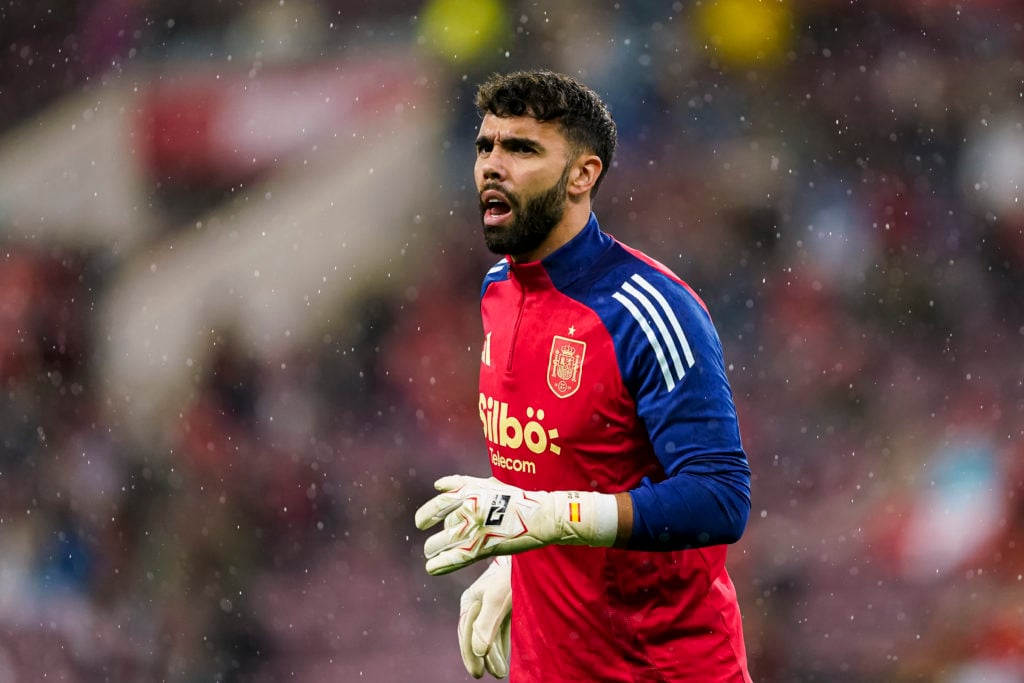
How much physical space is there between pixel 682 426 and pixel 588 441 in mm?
208

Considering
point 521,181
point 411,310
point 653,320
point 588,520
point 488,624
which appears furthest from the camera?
point 411,310

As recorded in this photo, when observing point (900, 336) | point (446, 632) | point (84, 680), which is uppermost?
point (900, 336)

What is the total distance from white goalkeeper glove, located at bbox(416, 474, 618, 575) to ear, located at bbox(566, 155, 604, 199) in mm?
588

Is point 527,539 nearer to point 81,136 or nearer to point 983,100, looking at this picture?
point 983,100

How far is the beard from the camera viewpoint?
2.14m

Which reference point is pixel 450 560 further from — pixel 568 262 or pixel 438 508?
pixel 568 262

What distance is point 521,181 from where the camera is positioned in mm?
2131

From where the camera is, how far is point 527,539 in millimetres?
1881

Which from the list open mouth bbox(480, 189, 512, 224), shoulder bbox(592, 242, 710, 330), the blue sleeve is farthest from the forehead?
the blue sleeve

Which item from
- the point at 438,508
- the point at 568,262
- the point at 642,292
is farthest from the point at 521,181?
the point at 438,508

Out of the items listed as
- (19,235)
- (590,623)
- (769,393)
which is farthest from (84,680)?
(590,623)

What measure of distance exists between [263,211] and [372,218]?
60cm

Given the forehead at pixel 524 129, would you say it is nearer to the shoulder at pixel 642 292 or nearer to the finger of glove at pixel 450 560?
the shoulder at pixel 642 292

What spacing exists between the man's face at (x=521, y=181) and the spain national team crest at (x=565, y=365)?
20 centimetres
